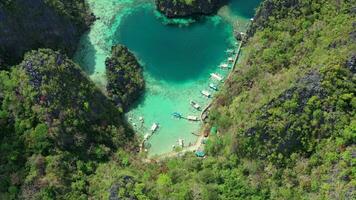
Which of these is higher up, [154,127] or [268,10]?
[268,10]

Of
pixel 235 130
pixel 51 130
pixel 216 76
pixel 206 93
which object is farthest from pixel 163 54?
pixel 51 130

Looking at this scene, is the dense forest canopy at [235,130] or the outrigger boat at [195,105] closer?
the dense forest canopy at [235,130]

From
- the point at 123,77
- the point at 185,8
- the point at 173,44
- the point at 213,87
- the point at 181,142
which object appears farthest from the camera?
the point at 185,8

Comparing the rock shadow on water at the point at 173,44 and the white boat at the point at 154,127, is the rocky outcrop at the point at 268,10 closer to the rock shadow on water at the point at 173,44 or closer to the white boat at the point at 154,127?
the rock shadow on water at the point at 173,44

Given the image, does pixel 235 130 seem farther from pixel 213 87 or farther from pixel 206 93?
pixel 213 87

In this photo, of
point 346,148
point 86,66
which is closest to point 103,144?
point 86,66

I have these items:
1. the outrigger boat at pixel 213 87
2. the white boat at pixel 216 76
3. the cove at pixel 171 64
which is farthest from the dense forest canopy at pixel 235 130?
the white boat at pixel 216 76

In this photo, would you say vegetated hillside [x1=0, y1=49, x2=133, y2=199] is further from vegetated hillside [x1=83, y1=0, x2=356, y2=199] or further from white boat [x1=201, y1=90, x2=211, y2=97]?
white boat [x1=201, y1=90, x2=211, y2=97]

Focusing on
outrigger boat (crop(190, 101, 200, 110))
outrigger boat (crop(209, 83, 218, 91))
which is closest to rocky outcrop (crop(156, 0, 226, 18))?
outrigger boat (crop(209, 83, 218, 91))
